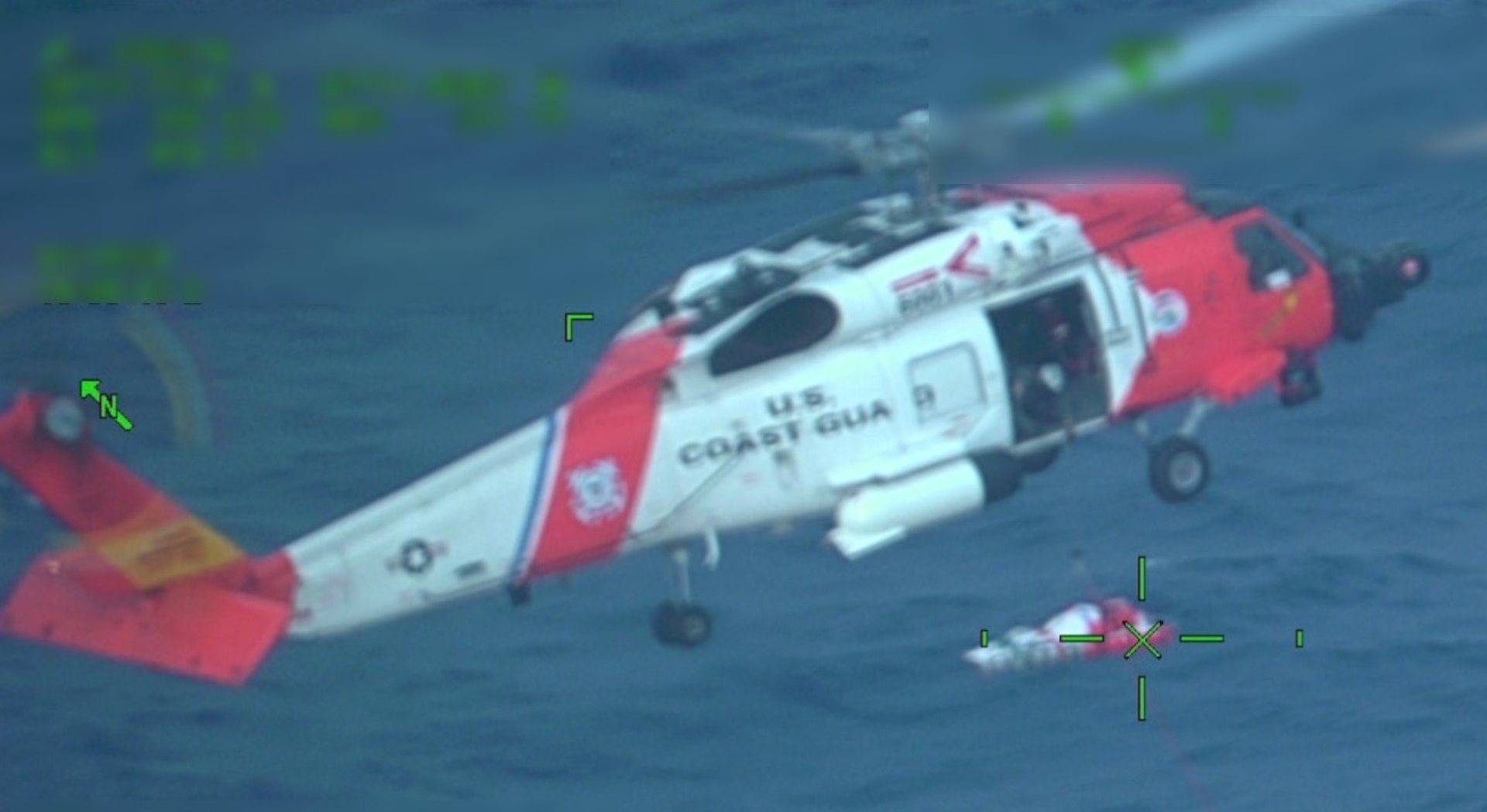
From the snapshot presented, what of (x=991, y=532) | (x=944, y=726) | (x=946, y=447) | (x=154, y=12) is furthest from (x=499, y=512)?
(x=991, y=532)

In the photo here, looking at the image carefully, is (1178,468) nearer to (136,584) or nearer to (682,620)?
(682,620)

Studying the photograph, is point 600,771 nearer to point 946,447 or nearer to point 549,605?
point 549,605

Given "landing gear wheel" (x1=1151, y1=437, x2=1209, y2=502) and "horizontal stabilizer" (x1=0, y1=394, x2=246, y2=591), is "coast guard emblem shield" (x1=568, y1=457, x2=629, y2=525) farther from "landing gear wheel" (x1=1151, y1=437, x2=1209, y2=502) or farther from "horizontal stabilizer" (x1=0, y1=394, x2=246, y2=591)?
"landing gear wheel" (x1=1151, y1=437, x2=1209, y2=502)

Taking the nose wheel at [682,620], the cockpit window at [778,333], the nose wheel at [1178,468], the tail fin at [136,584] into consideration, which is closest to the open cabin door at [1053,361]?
the nose wheel at [1178,468]

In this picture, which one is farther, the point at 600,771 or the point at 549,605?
the point at 549,605

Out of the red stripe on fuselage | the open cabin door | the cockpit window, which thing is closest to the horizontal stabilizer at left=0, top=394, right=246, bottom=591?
the red stripe on fuselage
